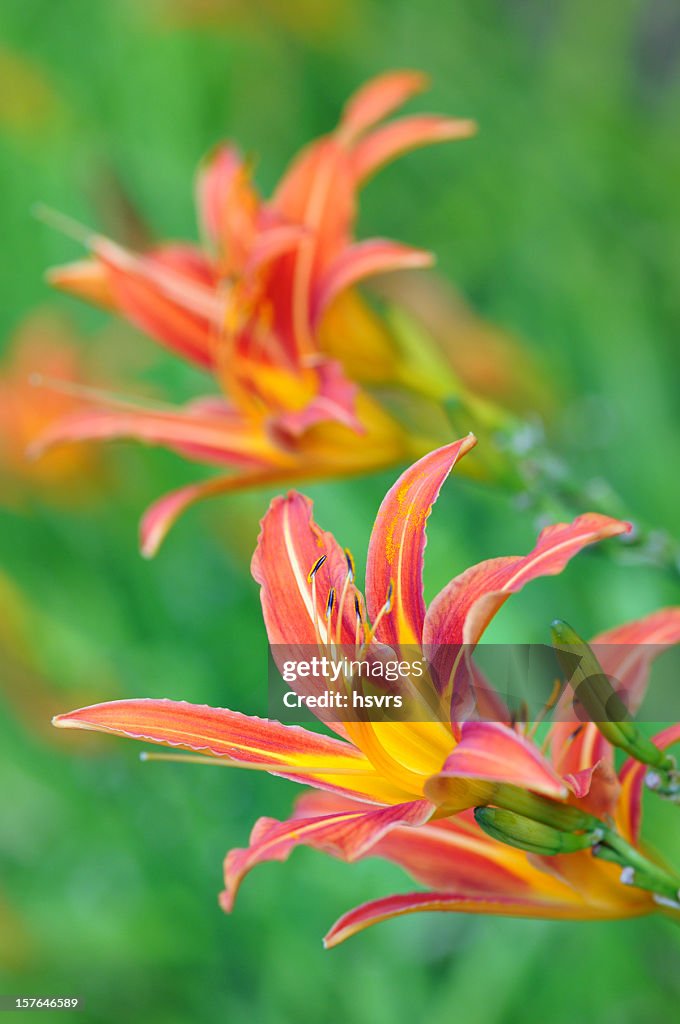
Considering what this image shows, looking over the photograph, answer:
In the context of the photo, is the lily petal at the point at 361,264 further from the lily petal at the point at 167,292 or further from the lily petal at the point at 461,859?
the lily petal at the point at 461,859

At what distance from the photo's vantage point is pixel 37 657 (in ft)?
6.93

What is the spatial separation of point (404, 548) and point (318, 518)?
133cm

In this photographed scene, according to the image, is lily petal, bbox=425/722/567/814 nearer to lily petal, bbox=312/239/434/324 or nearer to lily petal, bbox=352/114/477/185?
lily petal, bbox=312/239/434/324

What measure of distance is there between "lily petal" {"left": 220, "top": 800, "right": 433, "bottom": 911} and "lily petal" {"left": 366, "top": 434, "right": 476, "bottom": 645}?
14 centimetres

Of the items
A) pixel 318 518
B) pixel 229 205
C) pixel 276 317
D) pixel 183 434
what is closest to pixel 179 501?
pixel 183 434

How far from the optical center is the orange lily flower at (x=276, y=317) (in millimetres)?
1193

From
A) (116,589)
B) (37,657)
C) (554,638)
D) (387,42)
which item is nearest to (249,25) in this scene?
(387,42)

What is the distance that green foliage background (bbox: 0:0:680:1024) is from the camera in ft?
6.31

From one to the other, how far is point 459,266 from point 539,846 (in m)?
2.37

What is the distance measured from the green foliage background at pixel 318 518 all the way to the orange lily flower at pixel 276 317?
590 millimetres

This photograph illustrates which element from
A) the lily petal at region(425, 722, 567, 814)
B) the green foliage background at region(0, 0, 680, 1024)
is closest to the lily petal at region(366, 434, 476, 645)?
the lily petal at region(425, 722, 567, 814)

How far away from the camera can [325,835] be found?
718 mm

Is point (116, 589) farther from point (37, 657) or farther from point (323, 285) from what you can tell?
point (323, 285)

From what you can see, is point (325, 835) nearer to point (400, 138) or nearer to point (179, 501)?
point (179, 501)
